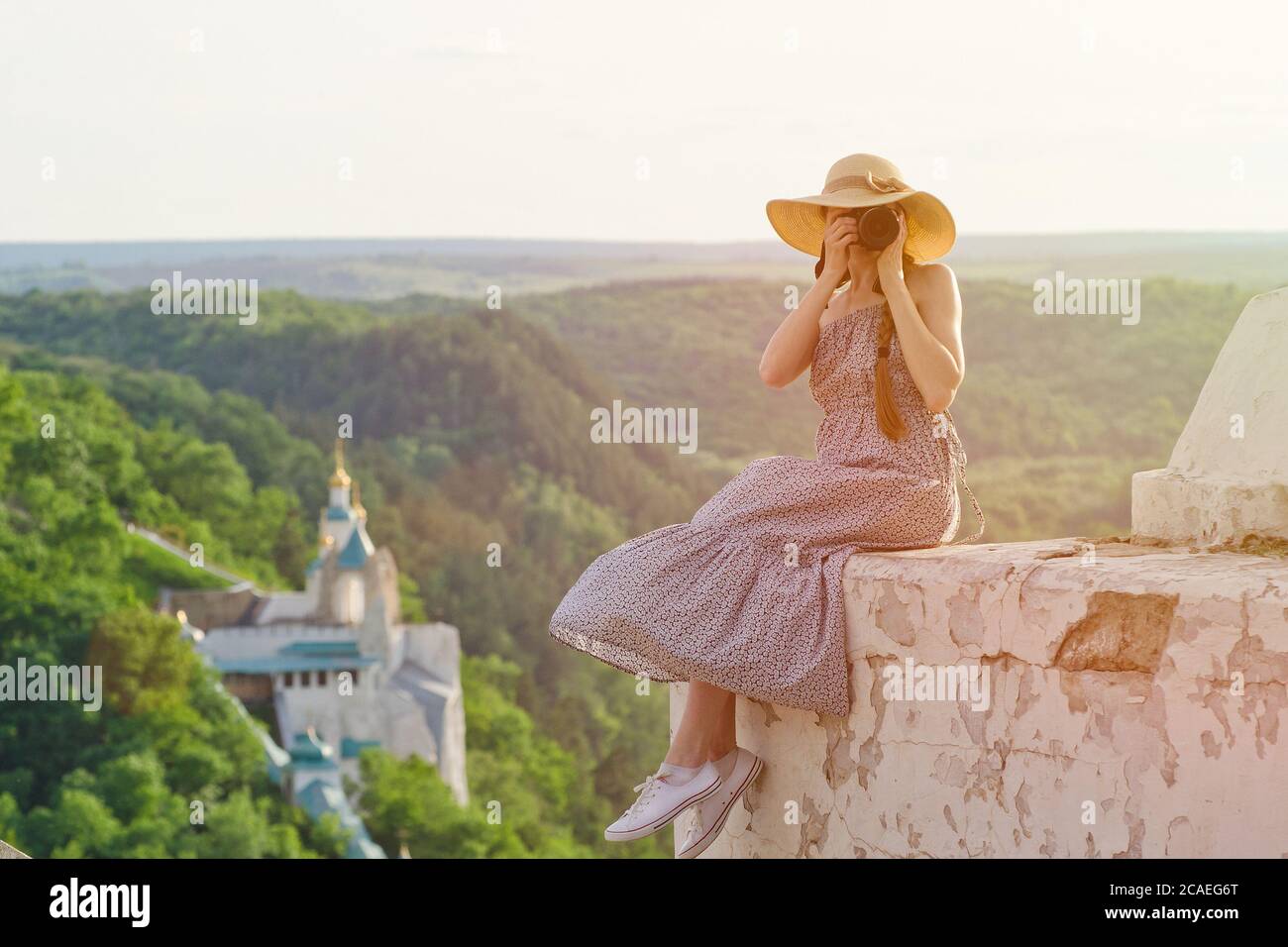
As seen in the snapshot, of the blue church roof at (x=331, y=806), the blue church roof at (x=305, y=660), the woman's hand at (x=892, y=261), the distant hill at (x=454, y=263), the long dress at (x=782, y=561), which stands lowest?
the blue church roof at (x=331, y=806)

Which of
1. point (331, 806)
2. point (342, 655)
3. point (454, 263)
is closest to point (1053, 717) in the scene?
point (331, 806)

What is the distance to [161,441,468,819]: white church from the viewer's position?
49.1 metres

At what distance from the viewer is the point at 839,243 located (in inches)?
138

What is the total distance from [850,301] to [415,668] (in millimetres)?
48151

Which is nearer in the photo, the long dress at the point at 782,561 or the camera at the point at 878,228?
the long dress at the point at 782,561

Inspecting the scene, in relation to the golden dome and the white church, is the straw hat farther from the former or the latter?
the golden dome

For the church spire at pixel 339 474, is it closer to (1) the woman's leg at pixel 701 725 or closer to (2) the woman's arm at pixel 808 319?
(2) the woman's arm at pixel 808 319

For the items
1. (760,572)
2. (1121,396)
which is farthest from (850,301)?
(1121,396)

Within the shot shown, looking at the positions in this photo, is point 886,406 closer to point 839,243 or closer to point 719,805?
point 839,243

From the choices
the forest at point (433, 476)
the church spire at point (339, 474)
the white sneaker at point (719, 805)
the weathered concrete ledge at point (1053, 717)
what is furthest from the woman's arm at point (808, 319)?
the church spire at point (339, 474)

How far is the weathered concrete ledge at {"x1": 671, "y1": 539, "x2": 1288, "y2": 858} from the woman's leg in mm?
108

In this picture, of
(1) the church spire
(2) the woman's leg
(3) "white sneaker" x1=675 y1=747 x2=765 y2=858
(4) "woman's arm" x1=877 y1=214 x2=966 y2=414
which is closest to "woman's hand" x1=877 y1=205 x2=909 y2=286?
(4) "woman's arm" x1=877 y1=214 x2=966 y2=414

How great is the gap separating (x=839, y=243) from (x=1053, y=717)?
3.84 ft

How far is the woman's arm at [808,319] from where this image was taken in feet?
11.5
